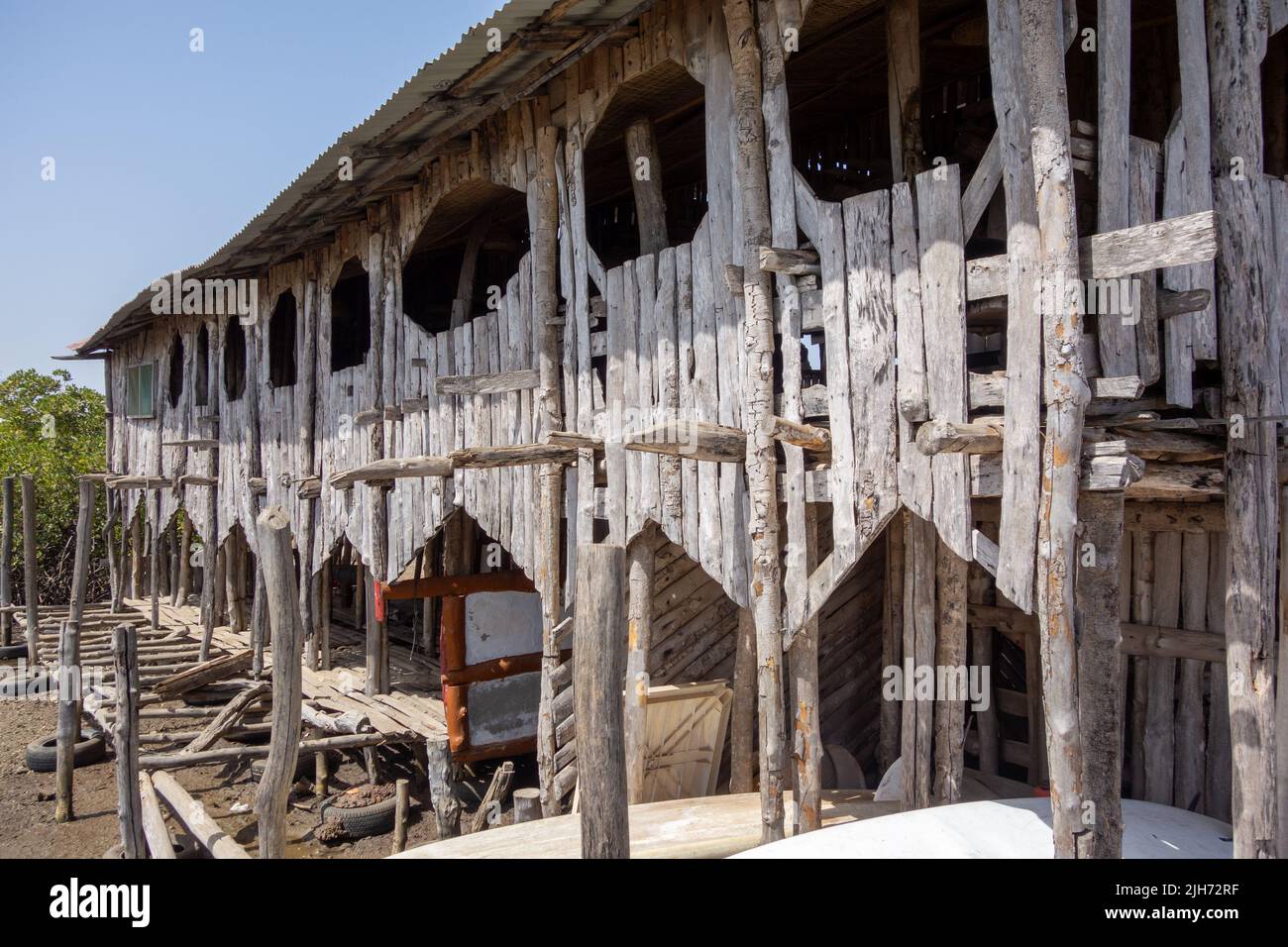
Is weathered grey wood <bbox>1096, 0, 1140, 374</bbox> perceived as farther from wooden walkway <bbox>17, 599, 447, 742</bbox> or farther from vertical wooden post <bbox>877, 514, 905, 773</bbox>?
wooden walkway <bbox>17, 599, 447, 742</bbox>

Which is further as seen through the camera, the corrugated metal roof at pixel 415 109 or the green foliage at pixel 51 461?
the green foliage at pixel 51 461

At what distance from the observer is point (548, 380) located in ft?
25.3

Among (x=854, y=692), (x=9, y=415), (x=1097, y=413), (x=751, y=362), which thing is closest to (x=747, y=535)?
(x=751, y=362)

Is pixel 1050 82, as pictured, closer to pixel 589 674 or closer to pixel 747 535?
pixel 747 535

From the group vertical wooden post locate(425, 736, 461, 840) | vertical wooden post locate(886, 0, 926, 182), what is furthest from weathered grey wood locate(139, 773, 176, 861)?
vertical wooden post locate(886, 0, 926, 182)

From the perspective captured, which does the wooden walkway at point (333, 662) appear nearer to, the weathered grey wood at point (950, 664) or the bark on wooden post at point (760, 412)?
the bark on wooden post at point (760, 412)

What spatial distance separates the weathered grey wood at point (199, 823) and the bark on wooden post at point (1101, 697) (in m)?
5.55

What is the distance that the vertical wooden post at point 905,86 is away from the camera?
579 centimetres

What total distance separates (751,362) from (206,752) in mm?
7300

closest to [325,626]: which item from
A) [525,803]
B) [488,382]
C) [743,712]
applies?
[488,382]

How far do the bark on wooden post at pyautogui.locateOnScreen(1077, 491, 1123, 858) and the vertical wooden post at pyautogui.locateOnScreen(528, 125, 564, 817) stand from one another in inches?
177

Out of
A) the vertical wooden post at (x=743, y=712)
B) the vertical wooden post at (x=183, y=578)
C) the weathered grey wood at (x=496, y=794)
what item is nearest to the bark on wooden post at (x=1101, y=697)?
the vertical wooden post at (x=743, y=712)

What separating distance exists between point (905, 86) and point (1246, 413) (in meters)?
2.91

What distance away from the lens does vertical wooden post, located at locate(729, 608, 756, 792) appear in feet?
23.2
